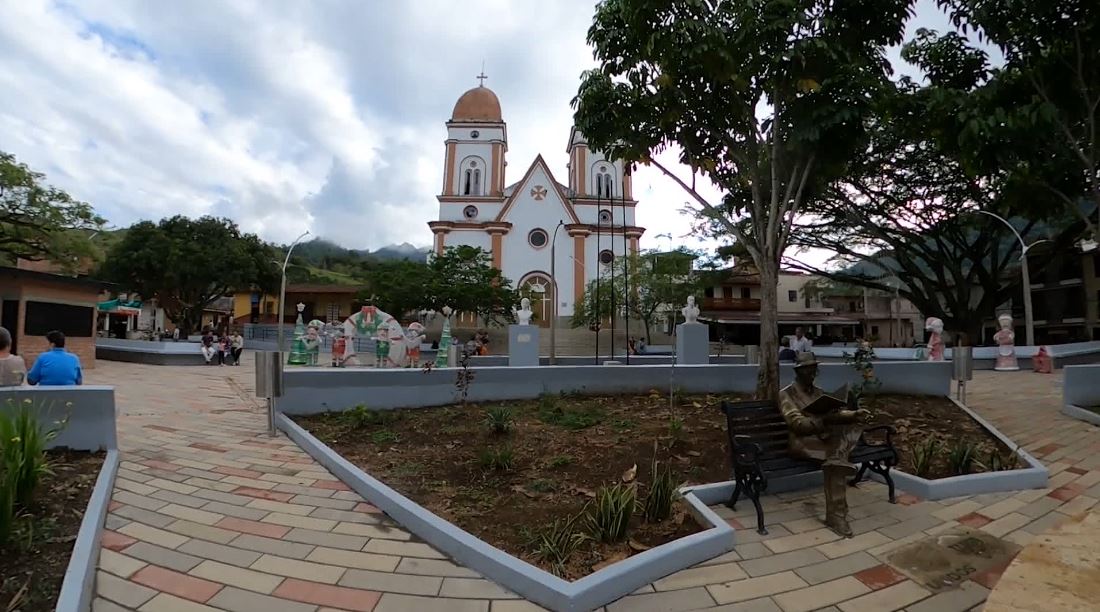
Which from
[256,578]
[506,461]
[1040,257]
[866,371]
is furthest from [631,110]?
[1040,257]

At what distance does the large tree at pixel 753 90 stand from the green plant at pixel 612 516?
3.65 meters

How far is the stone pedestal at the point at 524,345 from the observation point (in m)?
14.3

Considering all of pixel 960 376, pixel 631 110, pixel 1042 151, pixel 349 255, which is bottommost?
pixel 960 376

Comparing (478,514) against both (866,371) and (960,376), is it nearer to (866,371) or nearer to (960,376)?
(866,371)

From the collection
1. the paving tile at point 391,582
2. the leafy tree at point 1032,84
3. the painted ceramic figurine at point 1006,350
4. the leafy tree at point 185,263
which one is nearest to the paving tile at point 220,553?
the paving tile at point 391,582

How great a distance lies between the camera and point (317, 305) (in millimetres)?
48000

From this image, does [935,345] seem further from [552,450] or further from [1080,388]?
[552,450]

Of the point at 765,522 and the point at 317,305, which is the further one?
the point at 317,305

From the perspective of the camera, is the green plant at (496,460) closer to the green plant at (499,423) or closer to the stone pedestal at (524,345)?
the green plant at (499,423)

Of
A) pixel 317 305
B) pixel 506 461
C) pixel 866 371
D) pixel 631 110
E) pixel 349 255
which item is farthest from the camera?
pixel 349 255

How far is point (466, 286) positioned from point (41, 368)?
2367cm

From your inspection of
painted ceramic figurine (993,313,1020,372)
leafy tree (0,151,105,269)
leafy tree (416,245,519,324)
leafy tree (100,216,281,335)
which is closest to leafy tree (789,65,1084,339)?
painted ceramic figurine (993,313,1020,372)

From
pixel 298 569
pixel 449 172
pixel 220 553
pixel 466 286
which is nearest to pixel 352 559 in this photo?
pixel 298 569

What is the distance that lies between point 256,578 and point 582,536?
1.92m
